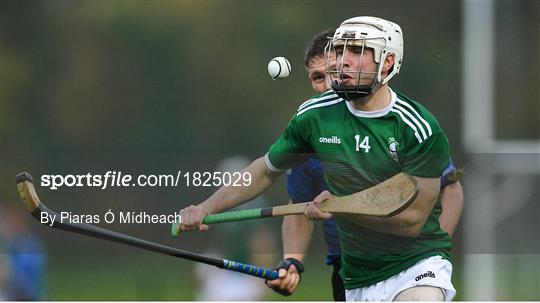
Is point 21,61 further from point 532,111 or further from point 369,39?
point 532,111

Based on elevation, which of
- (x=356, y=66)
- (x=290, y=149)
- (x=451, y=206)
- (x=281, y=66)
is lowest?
(x=451, y=206)

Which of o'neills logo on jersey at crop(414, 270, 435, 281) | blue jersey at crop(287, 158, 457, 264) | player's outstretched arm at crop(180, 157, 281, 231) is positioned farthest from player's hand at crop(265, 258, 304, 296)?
o'neills logo on jersey at crop(414, 270, 435, 281)

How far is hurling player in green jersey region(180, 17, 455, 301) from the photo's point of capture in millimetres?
5531

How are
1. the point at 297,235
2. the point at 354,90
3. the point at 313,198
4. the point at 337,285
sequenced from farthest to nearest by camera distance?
the point at 337,285, the point at 297,235, the point at 313,198, the point at 354,90

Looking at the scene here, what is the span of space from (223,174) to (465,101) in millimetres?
1209

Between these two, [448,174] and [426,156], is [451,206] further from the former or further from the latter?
[426,156]

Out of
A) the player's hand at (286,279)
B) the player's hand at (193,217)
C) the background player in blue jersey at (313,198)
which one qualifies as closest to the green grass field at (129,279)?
the background player in blue jersey at (313,198)

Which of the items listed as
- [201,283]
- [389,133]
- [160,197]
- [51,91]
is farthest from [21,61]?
[389,133]

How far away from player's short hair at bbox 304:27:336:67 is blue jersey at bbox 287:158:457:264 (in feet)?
1.64

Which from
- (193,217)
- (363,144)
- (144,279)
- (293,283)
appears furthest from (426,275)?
(144,279)

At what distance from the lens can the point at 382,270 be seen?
18.6ft

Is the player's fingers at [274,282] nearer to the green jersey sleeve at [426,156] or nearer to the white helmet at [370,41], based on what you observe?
the green jersey sleeve at [426,156]

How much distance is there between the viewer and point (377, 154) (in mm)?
5586

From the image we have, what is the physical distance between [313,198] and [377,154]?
1.55 feet
